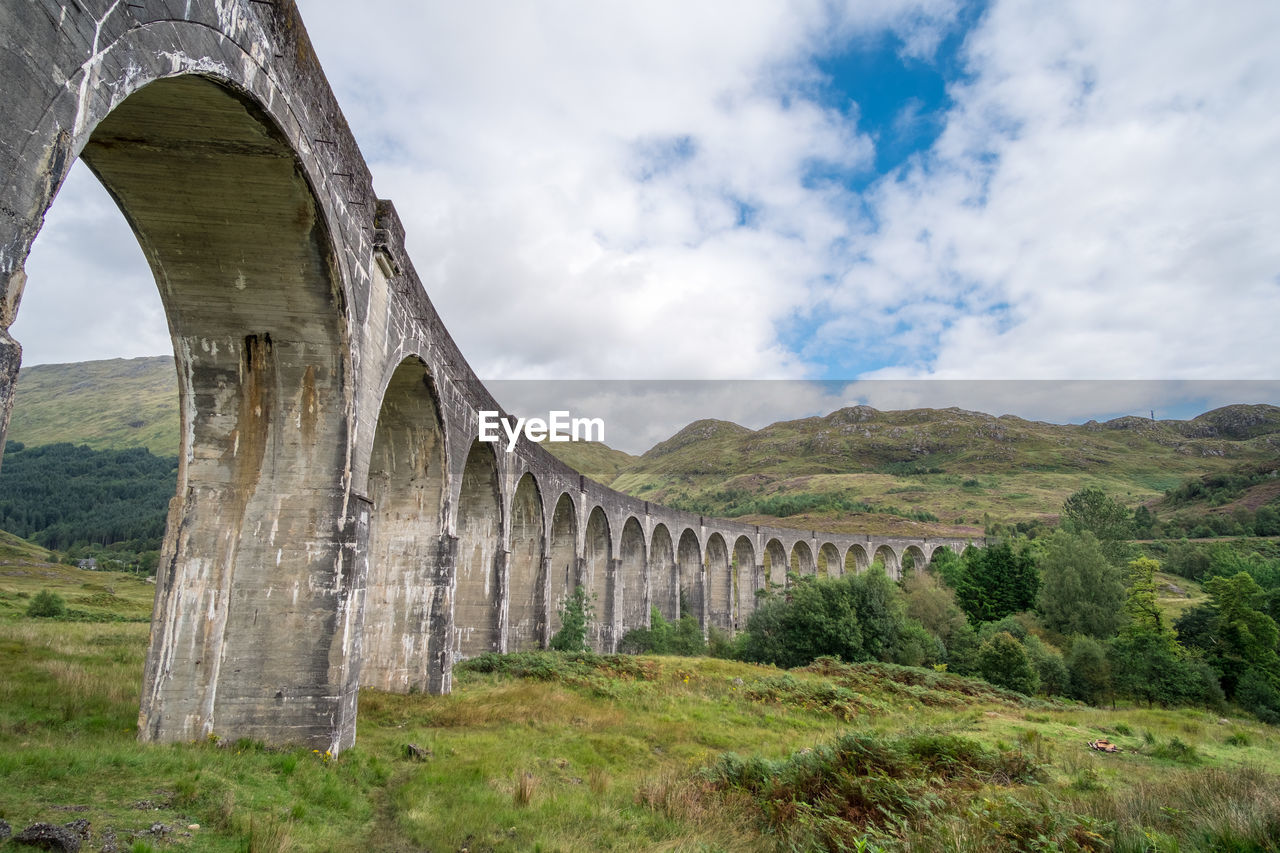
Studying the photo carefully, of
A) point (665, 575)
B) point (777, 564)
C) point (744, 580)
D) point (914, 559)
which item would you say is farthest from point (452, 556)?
point (914, 559)

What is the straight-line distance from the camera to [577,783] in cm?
817

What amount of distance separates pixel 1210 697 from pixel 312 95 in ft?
113

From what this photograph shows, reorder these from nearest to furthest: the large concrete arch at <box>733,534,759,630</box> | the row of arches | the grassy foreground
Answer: the grassy foreground < the row of arches < the large concrete arch at <box>733,534,759,630</box>

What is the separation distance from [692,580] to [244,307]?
3363cm

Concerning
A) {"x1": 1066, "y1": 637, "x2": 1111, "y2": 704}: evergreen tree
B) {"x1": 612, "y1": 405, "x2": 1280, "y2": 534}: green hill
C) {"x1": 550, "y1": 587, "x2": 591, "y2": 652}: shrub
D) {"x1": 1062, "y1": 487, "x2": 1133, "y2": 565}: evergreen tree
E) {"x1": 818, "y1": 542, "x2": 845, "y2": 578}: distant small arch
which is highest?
{"x1": 612, "y1": 405, "x2": 1280, "y2": 534}: green hill

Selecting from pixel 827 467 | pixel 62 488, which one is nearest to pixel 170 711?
pixel 62 488

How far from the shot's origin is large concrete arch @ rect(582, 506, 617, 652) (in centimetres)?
2655

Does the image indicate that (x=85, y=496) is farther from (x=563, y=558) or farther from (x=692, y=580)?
(x=563, y=558)

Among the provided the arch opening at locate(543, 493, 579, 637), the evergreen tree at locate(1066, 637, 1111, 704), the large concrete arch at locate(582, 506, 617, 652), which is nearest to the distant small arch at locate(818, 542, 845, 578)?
the evergreen tree at locate(1066, 637, 1111, 704)

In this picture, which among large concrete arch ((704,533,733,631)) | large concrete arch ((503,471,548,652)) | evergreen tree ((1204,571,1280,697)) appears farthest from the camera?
large concrete arch ((704,533,733,631))

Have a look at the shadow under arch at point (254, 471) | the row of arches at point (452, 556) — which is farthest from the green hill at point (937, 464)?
the shadow under arch at point (254, 471)

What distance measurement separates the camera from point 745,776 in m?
7.88

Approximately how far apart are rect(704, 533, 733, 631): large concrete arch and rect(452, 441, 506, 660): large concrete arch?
24892mm

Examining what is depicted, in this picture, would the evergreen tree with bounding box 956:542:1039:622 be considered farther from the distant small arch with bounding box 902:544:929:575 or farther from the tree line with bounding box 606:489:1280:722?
the distant small arch with bounding box 902:544:929:575
